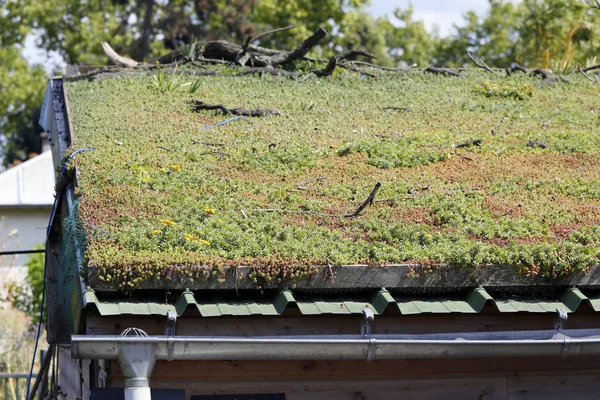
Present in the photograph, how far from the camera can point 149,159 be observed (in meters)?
7.10

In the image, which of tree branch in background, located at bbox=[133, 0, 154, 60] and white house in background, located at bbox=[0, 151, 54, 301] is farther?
tree branch in background, located at bbox=[133, 0, 154, 60]

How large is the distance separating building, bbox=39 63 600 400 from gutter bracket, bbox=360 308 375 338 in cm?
1

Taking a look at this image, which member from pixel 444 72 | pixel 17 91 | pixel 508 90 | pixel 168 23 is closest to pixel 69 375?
pixel 508 90

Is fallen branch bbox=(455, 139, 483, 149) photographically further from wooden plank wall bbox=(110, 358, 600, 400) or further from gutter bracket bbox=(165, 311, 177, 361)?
gutter bracket bbox=(165, 311, 177, 361)

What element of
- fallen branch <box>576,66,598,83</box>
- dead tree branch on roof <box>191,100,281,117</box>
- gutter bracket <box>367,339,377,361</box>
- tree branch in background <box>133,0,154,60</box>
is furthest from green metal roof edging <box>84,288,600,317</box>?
tree branch in background <box>133,0,154,60</box>

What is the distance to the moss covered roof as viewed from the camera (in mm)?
5383

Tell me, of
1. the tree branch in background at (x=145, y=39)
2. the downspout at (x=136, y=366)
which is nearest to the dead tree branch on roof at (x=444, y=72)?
the downspout at (x=136, y=366)

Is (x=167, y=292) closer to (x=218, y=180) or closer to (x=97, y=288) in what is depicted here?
(x=97, y=288)

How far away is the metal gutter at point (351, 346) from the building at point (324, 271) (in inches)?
0.5

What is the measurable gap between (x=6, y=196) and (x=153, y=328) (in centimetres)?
2239

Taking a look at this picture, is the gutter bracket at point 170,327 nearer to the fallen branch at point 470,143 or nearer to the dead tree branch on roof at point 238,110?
the fallen branch at point 470,143

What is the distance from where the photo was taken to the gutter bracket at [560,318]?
529cm

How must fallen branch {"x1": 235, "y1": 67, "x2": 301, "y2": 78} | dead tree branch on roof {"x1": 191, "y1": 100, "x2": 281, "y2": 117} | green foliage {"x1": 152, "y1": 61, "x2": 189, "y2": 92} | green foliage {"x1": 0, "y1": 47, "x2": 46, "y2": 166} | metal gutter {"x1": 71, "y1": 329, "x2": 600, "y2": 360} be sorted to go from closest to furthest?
1. metal gutter {"x1": 71, "y1": 329, "x2": 600, "y2": 360}
2. dead tree branch on roof {"x1": 191, "y1": 100, "x2": 281, "y2": 117}
3. green foliage {"x1": 152, "y1": 61, "x2": 189, "y2": 92}
4. fallen branch {"x1": 235, "y1": 67, "x2": 301, "y2": 78}
5. green foliage {"x1": 0, "y1": 47, "x2": 46, "y2": 166}

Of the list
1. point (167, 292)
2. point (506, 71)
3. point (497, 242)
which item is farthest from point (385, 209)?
point (506, 71)
